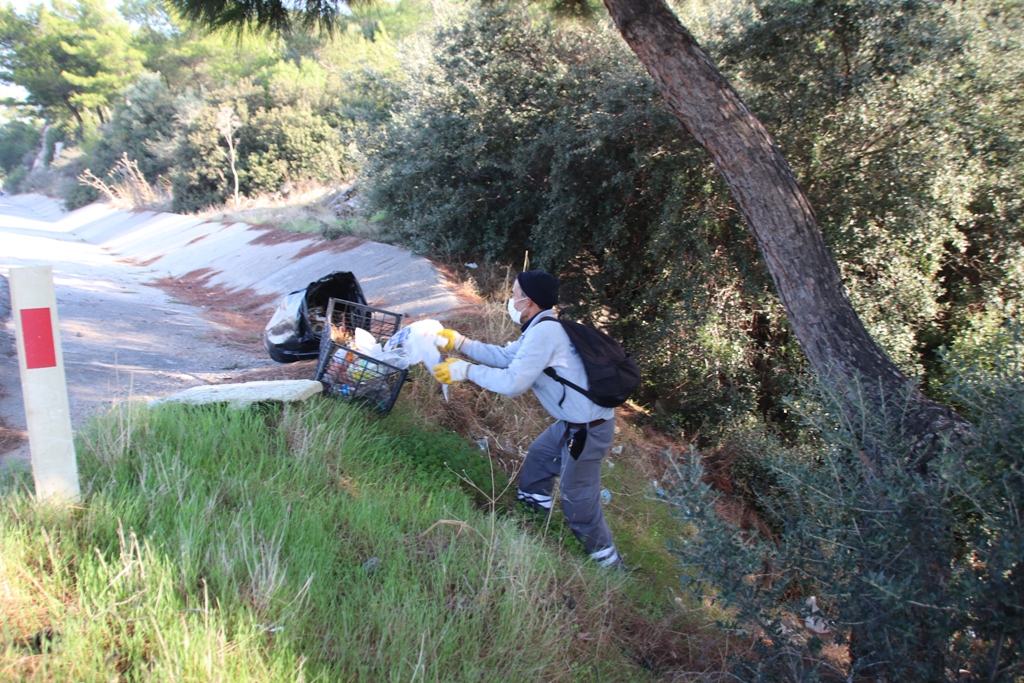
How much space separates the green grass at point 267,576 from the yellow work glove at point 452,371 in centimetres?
70

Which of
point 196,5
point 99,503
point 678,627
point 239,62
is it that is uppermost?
point 239,62

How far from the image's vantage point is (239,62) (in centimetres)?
3828

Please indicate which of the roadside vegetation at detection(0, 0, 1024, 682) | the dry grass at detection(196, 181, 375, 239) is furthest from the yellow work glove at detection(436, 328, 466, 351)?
the dry grass at detection(196, 181, 375, 239)

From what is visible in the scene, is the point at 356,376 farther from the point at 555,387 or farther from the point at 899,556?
the point at 899,556

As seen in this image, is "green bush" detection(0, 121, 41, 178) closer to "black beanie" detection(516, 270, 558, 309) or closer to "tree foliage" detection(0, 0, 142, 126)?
"tree foliage" detection(0, 0, 142, 126)

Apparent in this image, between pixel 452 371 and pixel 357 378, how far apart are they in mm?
1010

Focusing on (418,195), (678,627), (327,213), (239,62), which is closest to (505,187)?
(418,195)

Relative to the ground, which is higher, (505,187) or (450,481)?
(505,187)

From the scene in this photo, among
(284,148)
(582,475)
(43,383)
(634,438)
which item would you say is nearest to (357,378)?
(582,475)

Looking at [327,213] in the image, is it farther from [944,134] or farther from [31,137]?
[31,137]

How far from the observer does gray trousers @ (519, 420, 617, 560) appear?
4.36 m

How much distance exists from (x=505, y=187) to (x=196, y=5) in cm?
516

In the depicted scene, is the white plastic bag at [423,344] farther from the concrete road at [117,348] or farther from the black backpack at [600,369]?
the concrete road at [117,348]

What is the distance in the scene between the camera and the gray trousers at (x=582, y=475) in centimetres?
436
